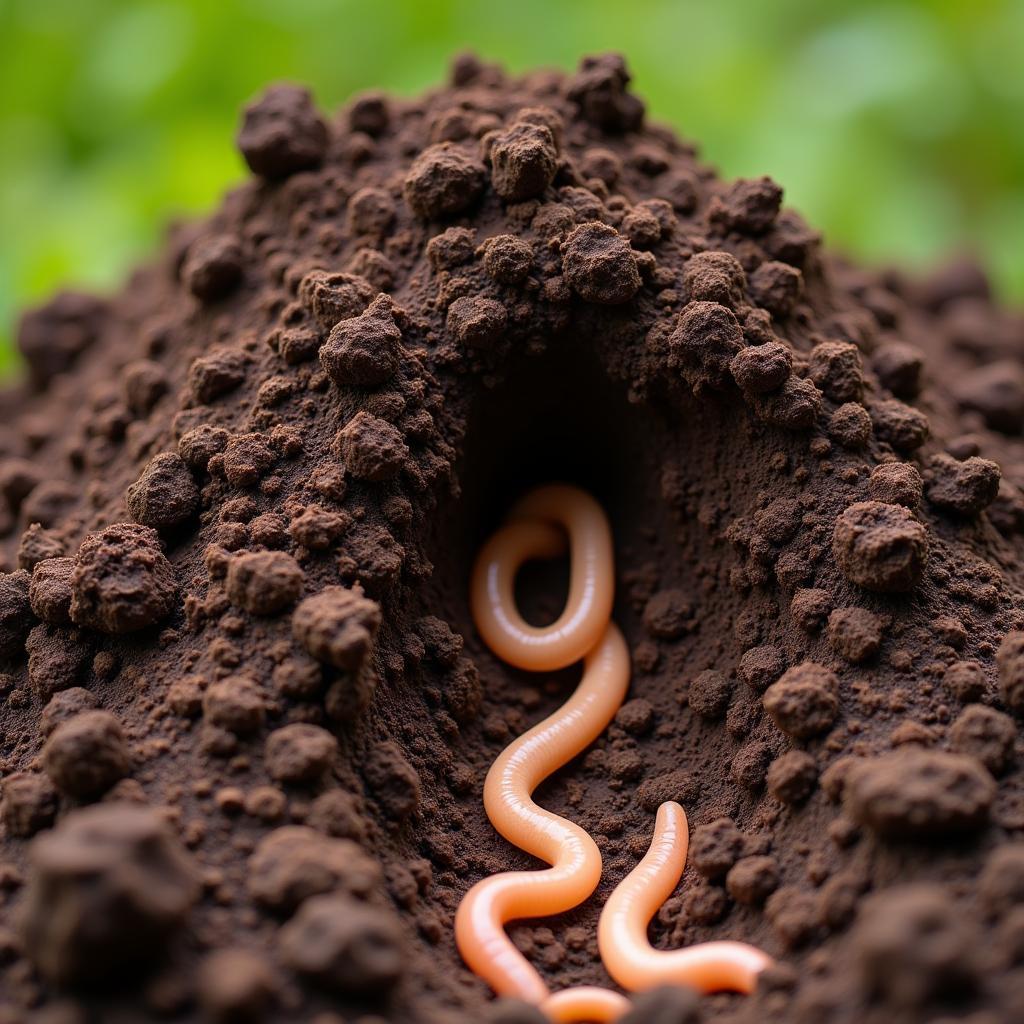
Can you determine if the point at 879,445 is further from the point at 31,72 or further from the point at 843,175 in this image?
the point at 31,72

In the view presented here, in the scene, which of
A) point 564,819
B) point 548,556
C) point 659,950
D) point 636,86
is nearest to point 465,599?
point 548,556

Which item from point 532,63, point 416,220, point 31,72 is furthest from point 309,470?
point 31,72

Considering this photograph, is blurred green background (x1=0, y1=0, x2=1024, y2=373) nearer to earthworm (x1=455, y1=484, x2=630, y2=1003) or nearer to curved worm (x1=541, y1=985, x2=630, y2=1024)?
earthworm (x1=455, y1=484, x2=630, y2=1003)

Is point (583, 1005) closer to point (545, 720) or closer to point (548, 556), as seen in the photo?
point (545, 720)

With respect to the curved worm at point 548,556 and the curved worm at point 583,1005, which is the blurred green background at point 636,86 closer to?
the curved worm at point 548,556

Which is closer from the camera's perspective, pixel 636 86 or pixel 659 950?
pixel 659 950
